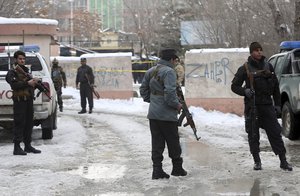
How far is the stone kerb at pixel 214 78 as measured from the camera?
51.3ft

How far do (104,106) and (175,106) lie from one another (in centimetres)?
1255

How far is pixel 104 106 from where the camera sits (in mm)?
19484

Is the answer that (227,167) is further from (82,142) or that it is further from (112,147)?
(82,142)

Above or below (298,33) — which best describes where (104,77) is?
below

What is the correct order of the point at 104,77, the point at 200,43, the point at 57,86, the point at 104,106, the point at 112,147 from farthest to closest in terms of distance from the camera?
the point at 200,43 < the point at 104,77 < the point at 104,106 < the point at 57,86 < the point at 112,147

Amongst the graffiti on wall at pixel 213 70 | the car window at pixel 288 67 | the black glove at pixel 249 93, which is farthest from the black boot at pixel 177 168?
the graffiti on wall at pixel 213 70

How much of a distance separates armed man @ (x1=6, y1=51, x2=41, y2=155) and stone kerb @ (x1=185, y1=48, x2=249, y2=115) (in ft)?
24.4

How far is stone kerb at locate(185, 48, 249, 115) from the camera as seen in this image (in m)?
15.6

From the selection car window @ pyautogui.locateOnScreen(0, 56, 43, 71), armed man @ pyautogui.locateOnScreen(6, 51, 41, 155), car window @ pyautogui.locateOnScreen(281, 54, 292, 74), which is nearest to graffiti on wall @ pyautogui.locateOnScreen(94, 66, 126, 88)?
car window @ pyautogui.locateOnScreen(0, 56, 43, 71)

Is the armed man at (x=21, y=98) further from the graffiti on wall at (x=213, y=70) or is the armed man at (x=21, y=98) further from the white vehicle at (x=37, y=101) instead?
the graffiti on wall at (x=213, y=70)

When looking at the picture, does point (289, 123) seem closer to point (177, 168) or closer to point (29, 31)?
point (177, 168)

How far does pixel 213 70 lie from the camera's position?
15766mm

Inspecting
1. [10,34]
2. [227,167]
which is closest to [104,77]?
[10,34]

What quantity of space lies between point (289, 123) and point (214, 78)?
4.90 m
